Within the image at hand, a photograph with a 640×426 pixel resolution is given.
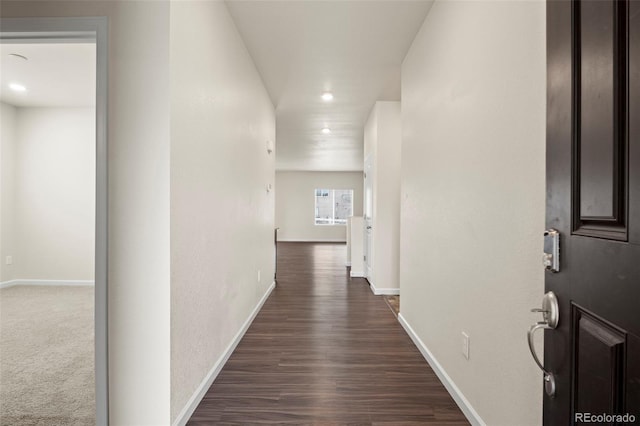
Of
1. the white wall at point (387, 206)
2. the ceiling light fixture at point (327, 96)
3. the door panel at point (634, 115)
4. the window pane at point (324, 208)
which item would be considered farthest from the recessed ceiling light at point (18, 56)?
the window pane at point (324, 208)

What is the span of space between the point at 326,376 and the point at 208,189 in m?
1.50

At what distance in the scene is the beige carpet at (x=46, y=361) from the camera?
1894 mm

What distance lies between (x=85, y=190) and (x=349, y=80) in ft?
14.2

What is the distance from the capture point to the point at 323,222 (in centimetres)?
1276

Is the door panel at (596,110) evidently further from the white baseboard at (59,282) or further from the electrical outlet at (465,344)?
the white baseboard at (59,282)

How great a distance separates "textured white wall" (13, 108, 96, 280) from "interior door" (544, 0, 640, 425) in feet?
19.2

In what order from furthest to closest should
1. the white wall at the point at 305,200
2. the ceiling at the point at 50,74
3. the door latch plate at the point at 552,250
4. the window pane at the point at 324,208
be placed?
the window pane at the point at 324,208, the white wall at the point at 305,200, the ceiling at the point at 50,74, the door latch plate at the point at 552,250

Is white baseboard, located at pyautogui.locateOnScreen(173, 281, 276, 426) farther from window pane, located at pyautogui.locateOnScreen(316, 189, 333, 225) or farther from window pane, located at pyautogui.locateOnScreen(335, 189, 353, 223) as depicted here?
window pane, located at pyautogui.locateOnScreen(335, 189, 353, 223)

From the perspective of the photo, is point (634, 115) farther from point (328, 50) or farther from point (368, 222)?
point (368, 222)

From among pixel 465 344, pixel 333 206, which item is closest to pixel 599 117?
pixel 465 344

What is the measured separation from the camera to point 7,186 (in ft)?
16.2

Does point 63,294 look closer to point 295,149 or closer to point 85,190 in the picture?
point 85,190

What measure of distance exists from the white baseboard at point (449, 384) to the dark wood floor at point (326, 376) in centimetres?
4

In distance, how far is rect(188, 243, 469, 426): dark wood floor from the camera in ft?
6.14
